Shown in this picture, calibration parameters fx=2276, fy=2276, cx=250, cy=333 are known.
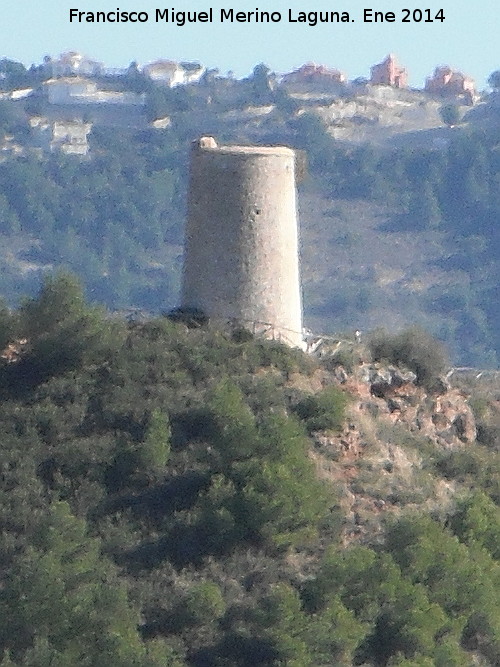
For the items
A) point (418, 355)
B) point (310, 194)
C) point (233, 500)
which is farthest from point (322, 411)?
point (310, 194)

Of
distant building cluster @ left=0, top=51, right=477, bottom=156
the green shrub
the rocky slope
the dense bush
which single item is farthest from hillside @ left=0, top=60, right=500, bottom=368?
the green shrub

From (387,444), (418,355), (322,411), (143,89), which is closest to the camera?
(322,411)

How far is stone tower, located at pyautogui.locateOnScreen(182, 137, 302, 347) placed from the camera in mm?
27969

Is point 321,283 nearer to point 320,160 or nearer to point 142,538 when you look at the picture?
point 320,160

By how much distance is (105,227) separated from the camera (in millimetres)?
96250

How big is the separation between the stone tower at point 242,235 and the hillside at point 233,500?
1.64 ft

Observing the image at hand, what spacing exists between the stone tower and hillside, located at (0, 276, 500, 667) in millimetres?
500

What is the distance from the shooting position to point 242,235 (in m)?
28.0

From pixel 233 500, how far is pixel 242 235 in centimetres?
426

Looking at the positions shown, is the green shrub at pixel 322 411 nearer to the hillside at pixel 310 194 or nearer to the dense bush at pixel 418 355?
the dense bush at pixel 418 355

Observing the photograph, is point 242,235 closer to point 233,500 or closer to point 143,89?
point 233,500

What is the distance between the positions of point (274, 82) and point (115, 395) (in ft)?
296

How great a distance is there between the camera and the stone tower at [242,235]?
2797 centimetres

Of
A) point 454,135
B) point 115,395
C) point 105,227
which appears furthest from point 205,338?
point 454,135
